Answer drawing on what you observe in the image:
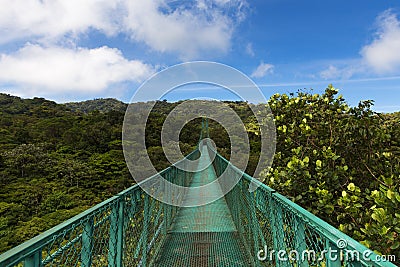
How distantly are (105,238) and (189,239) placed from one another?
1859mm

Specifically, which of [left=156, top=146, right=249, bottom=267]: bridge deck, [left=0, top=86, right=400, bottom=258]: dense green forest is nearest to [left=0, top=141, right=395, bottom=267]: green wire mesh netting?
[left=156, top=146, right=249, bottom=267]: bridge deck

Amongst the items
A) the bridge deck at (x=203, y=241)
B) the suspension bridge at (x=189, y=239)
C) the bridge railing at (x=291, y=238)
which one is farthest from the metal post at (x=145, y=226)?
the bridge railing at (x=291, y=238)

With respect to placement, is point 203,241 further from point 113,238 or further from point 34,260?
point 34,260

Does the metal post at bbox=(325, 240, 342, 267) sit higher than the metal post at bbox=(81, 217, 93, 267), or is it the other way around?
the metal post at bbox=(325, 240, 342, 267)

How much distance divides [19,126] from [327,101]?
3031 cm

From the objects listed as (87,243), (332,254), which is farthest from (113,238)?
(332,254)

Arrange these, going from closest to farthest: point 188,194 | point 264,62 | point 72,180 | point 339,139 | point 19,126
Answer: point 339,139
point 188,194
point 264,62
point 72,180
point 19,126

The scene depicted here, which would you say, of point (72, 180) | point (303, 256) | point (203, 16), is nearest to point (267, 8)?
point (203, 16)

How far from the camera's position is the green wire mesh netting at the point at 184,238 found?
101 cm

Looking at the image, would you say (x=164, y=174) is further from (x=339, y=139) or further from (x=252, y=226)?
(x=339, y=139)

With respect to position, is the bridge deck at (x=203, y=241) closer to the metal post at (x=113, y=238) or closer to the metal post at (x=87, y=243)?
the metal post at (x=113, y=238)

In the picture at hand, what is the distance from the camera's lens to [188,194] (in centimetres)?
658

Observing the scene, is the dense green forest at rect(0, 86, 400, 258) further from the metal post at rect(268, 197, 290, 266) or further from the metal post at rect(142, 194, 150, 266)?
the metal post at rect(142, 194, 150, 266)

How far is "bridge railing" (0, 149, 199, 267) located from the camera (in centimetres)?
94
